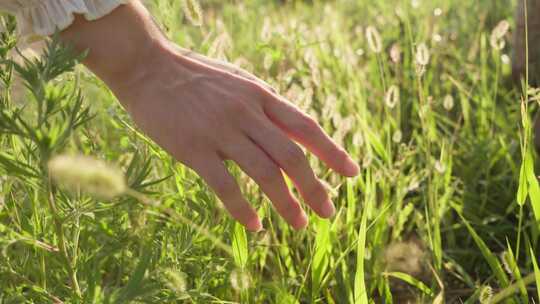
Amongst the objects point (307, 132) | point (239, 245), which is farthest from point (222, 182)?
point (239, 245)

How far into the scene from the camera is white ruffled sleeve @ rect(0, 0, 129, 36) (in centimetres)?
101

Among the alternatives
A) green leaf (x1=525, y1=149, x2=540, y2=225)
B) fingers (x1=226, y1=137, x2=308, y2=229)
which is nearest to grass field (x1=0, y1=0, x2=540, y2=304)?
green leaf (x1=525, y1=149, x2=540, y2=225)

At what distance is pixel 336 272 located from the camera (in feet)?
4.60

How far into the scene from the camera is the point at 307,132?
107 cm

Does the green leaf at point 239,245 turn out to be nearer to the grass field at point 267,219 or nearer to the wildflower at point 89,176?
the grass field at point 267,219

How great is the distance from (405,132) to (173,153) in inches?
51.6

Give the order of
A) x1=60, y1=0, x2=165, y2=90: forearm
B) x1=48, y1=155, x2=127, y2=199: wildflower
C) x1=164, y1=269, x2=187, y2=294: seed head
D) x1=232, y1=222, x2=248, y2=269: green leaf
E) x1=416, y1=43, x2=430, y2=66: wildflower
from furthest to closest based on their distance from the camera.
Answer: x1=416, y1=43, x2=430, y2=66: wildflower < x1=232, y1=222, x2=248, y2=269: green leaf < x1=60, y1=0, x2=165, y2=90: forearm < x1=164, y1=269, x2=187, y2=294: seed head < x1=48, y1=155, x2=127, y2=199: wildflower

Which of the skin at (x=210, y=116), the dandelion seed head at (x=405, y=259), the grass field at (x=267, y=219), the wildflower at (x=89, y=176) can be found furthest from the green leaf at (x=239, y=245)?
the wildflower at (x=89, y=176)

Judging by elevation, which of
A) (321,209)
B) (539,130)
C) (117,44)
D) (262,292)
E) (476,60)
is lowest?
(262,292)

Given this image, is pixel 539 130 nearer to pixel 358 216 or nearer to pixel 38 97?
pixel 358 216

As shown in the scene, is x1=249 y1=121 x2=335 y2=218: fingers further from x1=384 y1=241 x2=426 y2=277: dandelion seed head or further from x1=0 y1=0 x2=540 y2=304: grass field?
x1=384 y1=241 x2=426 y2=277: dandelion seed head

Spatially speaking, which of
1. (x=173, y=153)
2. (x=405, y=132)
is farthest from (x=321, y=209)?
(x=405, y=132)

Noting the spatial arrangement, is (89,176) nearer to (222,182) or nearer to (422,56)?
(222,182)

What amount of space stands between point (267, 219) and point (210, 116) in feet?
2.17
